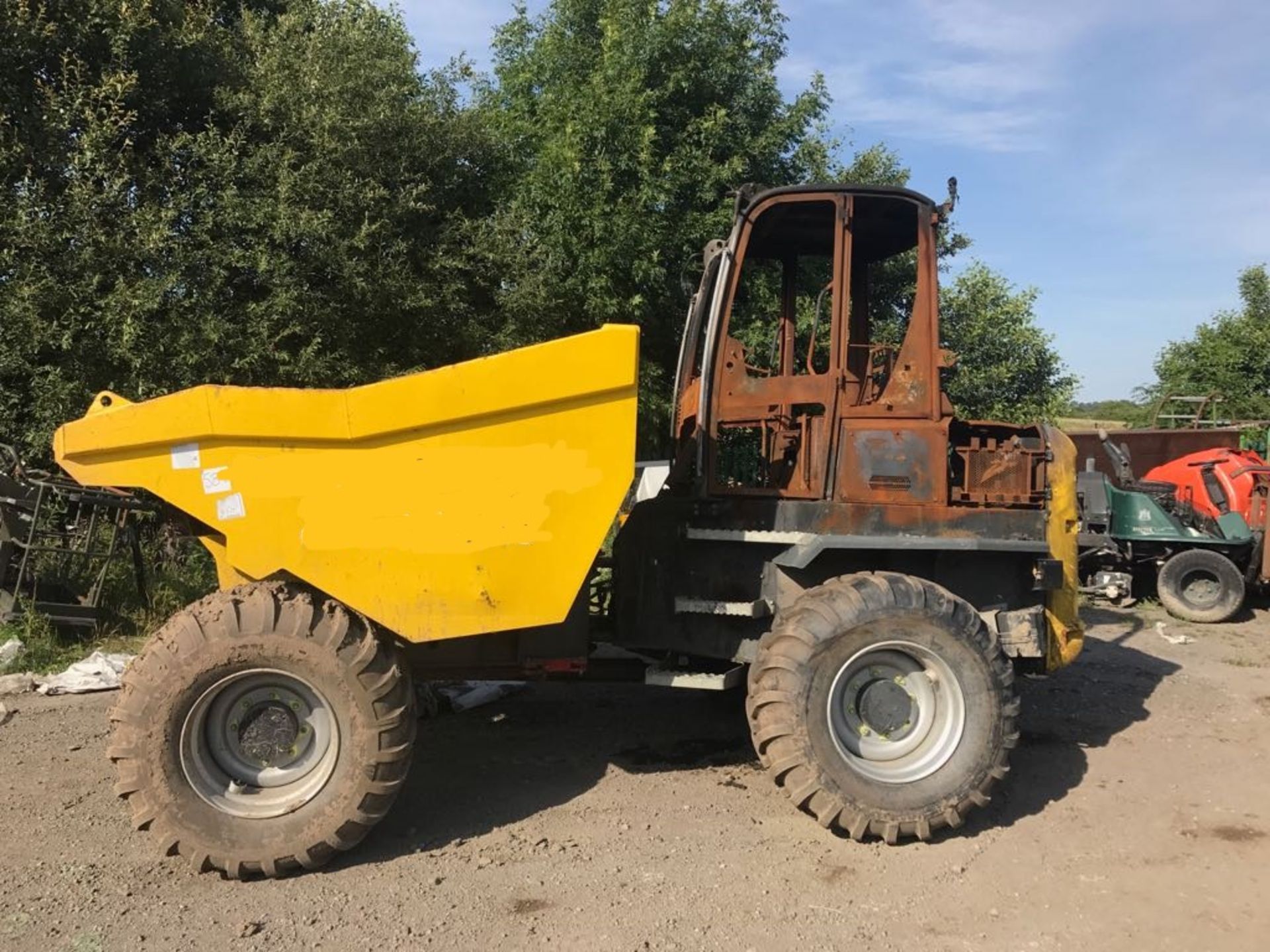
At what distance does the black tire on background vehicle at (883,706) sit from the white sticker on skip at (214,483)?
236 centimetres

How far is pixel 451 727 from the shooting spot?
211 inches

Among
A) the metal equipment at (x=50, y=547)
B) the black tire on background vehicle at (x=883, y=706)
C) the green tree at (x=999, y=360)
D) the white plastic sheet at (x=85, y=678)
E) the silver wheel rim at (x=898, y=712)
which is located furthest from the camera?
the green tree at (x=999, y=360)

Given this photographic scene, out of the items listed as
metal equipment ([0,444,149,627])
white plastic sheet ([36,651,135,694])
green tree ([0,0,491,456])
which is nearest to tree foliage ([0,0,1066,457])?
green tree ([0,0,491,456])

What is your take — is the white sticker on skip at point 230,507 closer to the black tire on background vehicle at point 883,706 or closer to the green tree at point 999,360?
the black tire on background vehicle at point 883,706

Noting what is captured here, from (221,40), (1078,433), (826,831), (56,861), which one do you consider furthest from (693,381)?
(1078,433)

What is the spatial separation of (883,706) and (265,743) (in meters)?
2.68

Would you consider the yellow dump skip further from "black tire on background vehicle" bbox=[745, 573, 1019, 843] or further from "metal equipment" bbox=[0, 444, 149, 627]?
"metal equipment" bbox=[0, 444, 149, 627]

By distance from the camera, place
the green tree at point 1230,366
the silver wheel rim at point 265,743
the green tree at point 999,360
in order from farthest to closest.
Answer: the green tree at point 1230,366 < the green tree at point 999,360 < the silver wheel rim at point 265,743

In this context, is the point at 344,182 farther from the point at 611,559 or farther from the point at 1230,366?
the point at 1230,366

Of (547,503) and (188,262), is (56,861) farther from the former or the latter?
(188,262)

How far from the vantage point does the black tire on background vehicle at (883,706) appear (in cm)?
398

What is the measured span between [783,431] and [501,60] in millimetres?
9534

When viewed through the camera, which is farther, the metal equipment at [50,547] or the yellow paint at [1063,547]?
the metal equipment at [50,547]

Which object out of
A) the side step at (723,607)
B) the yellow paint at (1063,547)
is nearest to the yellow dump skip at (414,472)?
the side step at (723,607)
